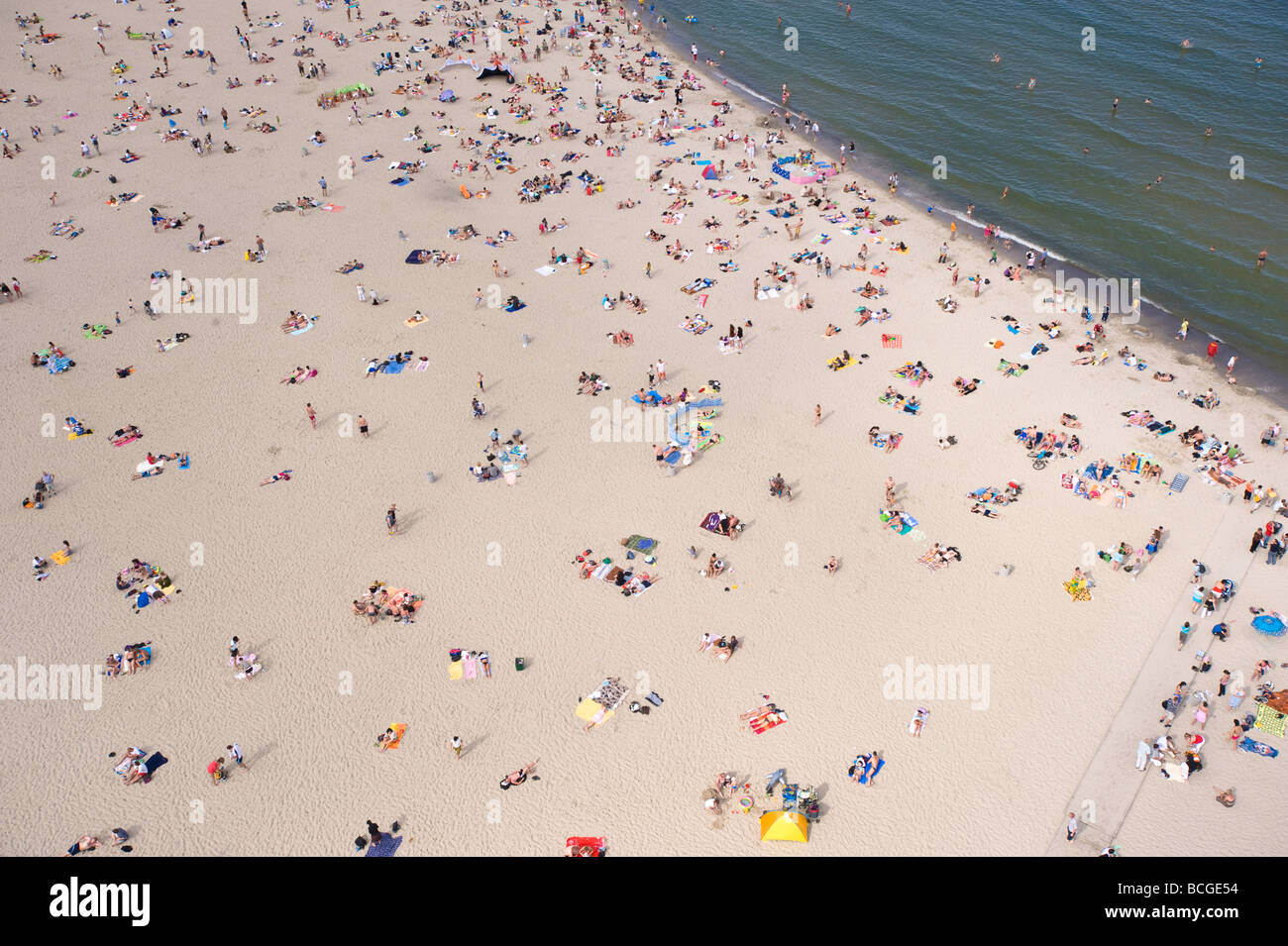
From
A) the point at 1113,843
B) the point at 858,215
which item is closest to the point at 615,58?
the point at 858,215

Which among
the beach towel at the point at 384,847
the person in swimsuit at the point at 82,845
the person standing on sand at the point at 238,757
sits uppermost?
the person standing on sand at the point at 238,757

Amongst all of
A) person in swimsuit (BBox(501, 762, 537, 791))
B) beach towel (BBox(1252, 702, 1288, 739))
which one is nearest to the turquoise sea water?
beach towel (BBox(1252, 702, 1288, 739))

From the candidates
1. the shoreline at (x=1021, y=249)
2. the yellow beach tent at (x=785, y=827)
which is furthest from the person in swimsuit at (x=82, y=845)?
the shoreline at (x=1021, y=249)

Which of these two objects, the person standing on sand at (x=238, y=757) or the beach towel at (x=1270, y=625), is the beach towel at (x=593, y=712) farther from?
the beach towel at (x=1270, y=625)

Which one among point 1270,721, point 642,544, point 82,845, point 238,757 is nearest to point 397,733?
point 238,757

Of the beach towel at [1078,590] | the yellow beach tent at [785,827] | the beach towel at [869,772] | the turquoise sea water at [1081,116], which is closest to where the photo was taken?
the yellow beach tent at [785,827]

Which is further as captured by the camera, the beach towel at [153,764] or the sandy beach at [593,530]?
the beach towel at [153,764]

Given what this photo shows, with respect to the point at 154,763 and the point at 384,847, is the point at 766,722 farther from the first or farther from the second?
the point at 154,763
